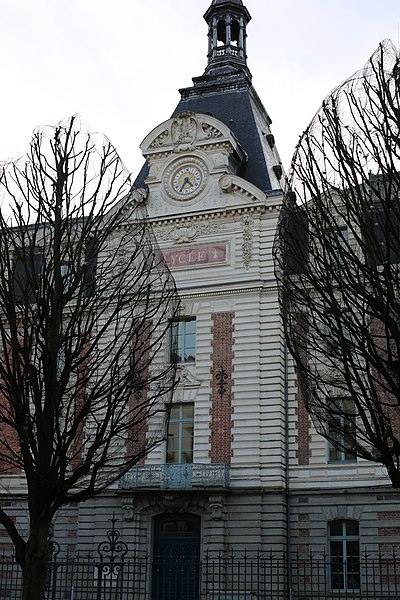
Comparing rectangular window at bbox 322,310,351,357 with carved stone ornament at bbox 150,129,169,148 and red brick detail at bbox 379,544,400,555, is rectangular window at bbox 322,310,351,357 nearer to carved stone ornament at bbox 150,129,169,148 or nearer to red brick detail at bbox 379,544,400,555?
red brick detail at bbox 379,544,400,555

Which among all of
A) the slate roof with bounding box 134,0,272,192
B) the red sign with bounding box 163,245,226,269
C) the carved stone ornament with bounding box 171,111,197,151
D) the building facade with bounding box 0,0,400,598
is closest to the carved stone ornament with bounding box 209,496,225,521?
the building facade with bounding box 0,0,400,598

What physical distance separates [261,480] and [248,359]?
3416mm

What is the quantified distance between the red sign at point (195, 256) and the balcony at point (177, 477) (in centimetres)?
604

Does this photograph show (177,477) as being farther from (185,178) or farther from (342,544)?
(185,178)

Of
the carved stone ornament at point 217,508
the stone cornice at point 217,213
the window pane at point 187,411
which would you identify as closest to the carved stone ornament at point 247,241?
the stone cornice at point 217,213

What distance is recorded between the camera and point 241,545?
20750mm

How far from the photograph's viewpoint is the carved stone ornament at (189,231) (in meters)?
23.8

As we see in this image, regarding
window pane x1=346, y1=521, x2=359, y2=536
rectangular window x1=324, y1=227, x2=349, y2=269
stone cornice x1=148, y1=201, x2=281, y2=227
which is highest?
stone cornice x1=148, y1=201, x2=281, y2=227

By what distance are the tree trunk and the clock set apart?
16.0 metres

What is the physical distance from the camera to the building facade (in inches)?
819

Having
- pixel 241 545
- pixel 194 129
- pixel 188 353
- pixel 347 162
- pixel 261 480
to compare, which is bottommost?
pixel 241 545

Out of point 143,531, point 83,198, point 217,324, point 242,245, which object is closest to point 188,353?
point 217,324

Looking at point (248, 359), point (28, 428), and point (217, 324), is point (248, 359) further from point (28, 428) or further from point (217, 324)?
point (28, 428)

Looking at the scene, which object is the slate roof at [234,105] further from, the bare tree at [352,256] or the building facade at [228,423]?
the bare tree at [352,256]
